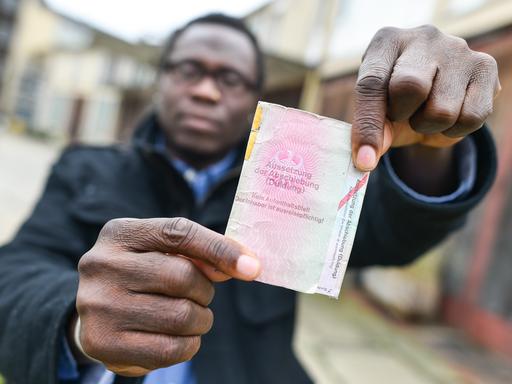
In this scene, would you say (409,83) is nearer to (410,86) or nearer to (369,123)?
(410,86)

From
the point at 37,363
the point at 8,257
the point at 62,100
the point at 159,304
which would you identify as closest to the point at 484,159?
the point at 159,304

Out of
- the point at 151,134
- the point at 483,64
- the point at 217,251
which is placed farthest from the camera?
the point at 151,134

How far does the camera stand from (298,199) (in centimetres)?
84

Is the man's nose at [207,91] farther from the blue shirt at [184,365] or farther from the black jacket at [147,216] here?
the blue shirt at [184,365]

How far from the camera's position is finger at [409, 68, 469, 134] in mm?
816

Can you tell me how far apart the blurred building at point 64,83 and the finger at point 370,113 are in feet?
49.1

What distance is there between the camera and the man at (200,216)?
2.53 feet

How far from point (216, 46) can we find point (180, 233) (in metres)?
1.33

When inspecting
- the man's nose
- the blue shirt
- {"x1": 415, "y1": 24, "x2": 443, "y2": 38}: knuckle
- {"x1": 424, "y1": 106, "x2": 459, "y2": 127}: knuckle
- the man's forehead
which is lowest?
the blue shirt

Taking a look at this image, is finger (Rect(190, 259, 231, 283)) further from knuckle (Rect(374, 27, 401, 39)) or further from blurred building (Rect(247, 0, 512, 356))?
blurred building (Rect(247, 0, 512, 356))

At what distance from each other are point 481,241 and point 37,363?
4.17 m

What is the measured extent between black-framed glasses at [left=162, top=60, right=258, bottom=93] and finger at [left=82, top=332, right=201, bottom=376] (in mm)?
1320

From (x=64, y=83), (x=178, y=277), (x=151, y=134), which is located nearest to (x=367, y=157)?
(x=178, y=277)

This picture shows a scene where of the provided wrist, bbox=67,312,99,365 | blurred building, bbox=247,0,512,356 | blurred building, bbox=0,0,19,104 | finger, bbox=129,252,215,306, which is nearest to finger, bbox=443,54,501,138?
finger, bbox=129,252,215,306
